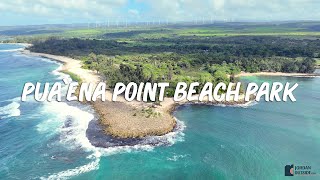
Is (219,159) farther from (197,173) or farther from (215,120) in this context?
(215,120)

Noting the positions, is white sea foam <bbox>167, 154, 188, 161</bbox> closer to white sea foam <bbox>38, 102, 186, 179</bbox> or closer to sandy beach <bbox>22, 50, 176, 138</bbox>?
white sea foam <bbox>38, 102, 186, 179</bbox>

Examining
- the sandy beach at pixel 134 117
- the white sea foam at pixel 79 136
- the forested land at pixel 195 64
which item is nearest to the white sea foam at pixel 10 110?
the white sea foam at pixel 79 136

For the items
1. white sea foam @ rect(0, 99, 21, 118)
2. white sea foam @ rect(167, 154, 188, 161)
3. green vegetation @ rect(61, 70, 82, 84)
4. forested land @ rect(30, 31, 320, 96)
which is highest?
forested land @ rect(30, 31, 320, 96)

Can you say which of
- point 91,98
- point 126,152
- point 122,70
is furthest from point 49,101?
point 126,152

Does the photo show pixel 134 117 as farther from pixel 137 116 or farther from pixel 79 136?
pixel 79 136

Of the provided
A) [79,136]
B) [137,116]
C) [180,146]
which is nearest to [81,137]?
[79,136]

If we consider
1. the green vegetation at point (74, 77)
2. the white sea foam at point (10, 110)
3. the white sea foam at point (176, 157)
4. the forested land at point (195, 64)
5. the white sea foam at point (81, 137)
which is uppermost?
the forested land at point (195, 64)

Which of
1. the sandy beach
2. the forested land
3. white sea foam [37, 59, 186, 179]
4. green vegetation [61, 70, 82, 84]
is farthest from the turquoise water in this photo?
green vegetation [61, 70, 82, 84]

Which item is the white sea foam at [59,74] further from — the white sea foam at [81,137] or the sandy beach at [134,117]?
the white sea foam at [81,137]
